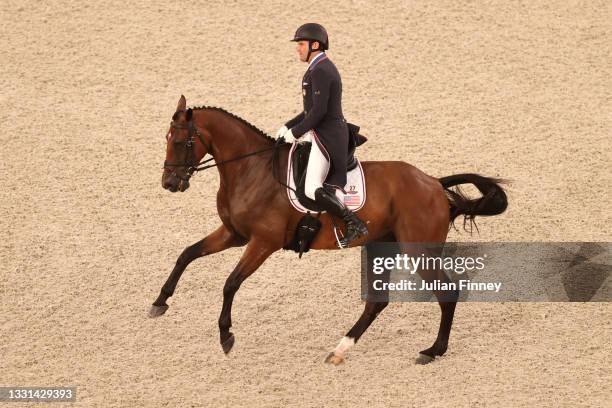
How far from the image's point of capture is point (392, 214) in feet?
39.3

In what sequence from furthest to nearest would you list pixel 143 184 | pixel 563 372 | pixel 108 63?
1. pixel 108 63
2. pixel 143 184
3. pixel 563 372

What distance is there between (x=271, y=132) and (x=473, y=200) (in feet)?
21.0

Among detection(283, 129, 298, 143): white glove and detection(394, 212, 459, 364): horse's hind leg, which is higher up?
detection(283, 129, 298, 143): white glove

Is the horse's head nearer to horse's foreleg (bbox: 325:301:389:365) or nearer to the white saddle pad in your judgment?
the white saddle pad

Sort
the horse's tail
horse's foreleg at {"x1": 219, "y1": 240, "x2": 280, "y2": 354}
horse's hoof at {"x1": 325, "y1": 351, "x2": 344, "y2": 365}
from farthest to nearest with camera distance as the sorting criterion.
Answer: the horse's tail < horse's hoof at {"x1": 325, "y1": 351, "x2": 344, "y2": 365} < horse's foreleg at {"x1": 219, "y1": 240, "x2": 280, "y2": 354}

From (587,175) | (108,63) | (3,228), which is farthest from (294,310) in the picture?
(108,63)

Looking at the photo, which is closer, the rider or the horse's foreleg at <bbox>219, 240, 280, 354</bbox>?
the rider

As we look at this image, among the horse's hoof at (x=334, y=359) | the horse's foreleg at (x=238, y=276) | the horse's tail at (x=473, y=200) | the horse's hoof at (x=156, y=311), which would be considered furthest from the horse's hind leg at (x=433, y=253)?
the horse's hoof at (x=156, y=311)

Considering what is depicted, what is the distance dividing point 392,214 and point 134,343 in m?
3.30

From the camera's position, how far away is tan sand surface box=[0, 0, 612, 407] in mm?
11562

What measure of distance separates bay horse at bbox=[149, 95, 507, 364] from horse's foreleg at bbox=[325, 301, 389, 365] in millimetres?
11

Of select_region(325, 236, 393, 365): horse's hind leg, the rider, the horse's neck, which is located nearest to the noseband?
the horse's neck

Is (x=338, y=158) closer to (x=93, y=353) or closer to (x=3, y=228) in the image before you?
(x=93, y=353)

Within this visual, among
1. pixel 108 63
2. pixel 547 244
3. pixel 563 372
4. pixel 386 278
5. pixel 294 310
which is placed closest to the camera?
pixel 563 372
